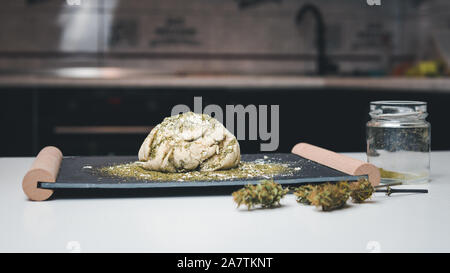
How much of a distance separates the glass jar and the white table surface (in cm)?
10

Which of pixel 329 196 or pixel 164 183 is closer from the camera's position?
pixel 329 196

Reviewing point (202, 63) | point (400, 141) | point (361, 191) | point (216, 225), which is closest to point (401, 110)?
point (400, 141)

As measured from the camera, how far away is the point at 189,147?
1.17 m

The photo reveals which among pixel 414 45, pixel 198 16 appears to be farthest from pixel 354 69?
pixel 198 16

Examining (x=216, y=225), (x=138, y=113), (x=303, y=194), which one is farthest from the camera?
(x=138, y=113)

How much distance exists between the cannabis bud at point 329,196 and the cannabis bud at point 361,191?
0.15 feet

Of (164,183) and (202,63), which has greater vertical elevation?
(202,63)

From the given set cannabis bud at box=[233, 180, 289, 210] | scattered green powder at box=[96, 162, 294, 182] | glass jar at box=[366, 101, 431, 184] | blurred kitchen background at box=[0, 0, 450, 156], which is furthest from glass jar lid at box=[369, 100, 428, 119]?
blurred kitchen background at box=[0, 0, 450, 156]

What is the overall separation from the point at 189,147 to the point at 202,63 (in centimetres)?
311

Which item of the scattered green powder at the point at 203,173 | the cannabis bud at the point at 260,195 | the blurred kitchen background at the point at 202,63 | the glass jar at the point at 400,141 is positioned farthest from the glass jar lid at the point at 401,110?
the blurred kitchen background at the point at 202,63

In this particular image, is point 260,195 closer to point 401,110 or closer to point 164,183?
point 164,183

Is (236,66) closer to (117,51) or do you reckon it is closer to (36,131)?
Result: (117,51)

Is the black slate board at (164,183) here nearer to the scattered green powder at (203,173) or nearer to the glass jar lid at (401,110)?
the scattered green powder at (203,173)

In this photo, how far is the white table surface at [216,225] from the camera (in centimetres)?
71
